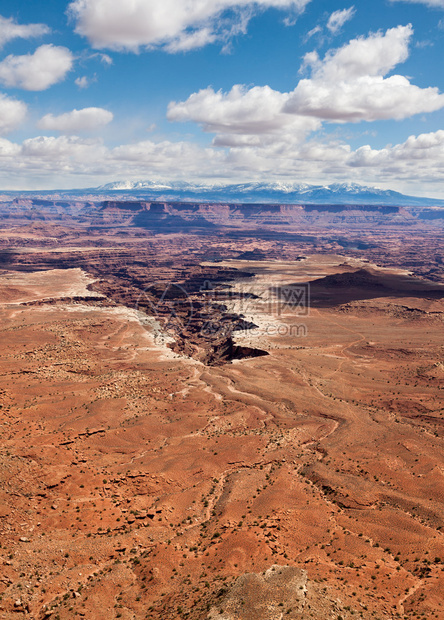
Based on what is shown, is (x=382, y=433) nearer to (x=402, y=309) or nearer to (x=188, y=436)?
(x=188, y=436)

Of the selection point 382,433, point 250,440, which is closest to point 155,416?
point 250,440

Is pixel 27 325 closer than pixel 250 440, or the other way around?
pixel 250 440

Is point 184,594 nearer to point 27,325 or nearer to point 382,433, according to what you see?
point 382,433

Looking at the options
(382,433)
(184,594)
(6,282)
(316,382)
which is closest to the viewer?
(184,594)

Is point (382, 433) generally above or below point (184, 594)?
below

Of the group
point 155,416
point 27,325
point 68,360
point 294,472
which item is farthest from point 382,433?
point 27,325

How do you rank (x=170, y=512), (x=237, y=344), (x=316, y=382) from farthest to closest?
(x=237, y=344) < (x=316, y=382) < (x=170, y=512)
